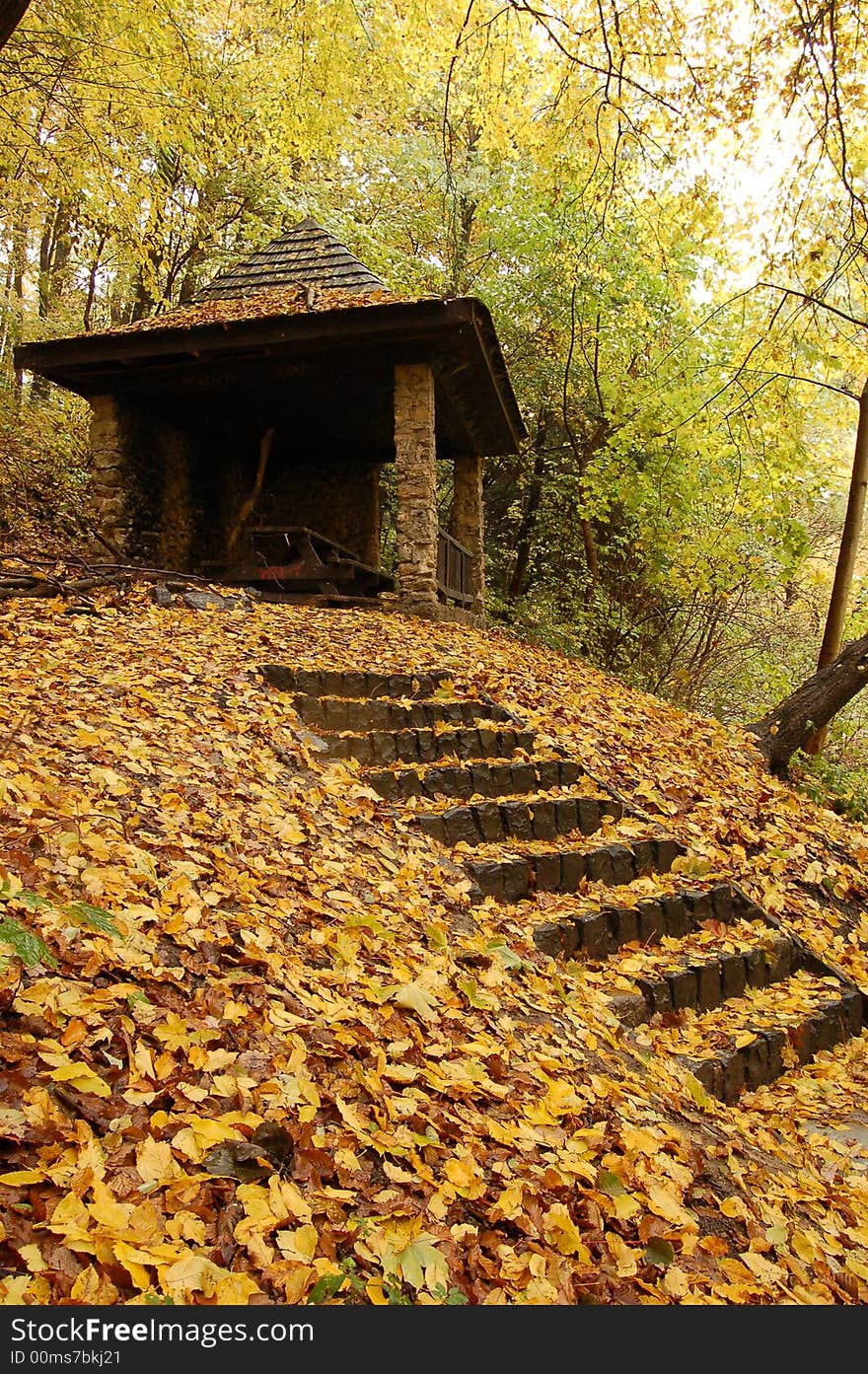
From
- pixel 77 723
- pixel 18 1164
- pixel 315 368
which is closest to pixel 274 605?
pixel 315 368

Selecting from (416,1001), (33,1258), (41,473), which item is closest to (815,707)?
(416,1001)

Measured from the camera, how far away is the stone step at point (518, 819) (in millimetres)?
4488

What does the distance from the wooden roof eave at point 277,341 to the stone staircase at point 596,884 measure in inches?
176

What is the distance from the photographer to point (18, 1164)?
5.06 feet

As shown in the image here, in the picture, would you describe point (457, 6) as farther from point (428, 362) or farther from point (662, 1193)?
point (662, 1193)

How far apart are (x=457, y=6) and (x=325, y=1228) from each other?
21.6 feet

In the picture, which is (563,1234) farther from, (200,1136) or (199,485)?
(199,485)

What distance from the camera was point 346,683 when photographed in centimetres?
572

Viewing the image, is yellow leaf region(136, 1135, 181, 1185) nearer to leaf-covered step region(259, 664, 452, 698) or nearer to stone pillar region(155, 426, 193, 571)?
leaf-covered step region(259, 664, 452, 698)

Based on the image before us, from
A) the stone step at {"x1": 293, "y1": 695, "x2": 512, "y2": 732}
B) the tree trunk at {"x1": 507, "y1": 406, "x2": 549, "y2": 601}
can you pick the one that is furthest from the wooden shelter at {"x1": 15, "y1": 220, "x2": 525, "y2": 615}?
the stone step at {"x1": 293, "y1": 695, "x2": 512, "y2": 732}

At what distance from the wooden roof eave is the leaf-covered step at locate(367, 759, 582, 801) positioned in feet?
17.2

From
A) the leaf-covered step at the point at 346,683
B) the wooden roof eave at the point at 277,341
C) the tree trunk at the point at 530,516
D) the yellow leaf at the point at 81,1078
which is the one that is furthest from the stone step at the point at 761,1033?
the tree trunk at the point at 530,516

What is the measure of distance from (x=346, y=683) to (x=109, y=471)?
5879 mm

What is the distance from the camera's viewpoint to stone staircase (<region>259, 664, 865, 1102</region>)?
3.63 metres
